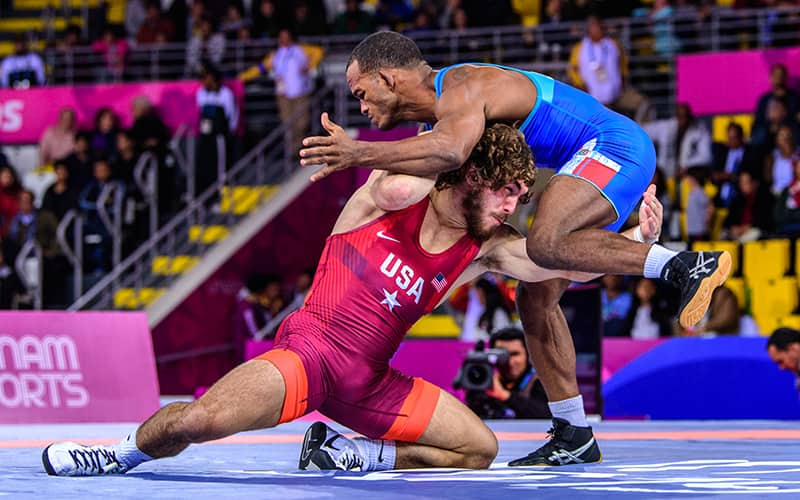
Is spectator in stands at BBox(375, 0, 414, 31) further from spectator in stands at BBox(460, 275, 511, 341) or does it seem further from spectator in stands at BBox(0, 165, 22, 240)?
spectator in stands at BBox(460, 275, 511, 341)

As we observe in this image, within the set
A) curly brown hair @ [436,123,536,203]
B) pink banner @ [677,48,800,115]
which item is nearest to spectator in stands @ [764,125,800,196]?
pink banner @ [677,48,800,115]

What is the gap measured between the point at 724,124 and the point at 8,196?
7465 millimetres

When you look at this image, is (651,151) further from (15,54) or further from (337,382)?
(15,54)

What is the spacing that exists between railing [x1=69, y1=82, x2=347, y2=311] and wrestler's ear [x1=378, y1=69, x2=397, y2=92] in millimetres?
7930

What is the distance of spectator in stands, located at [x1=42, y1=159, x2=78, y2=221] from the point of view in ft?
43.9

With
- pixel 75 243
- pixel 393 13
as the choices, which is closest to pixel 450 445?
pixel 75 243

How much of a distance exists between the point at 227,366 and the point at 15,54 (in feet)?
16.6

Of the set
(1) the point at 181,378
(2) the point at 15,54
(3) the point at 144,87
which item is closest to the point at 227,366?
(1) the point at 181,378

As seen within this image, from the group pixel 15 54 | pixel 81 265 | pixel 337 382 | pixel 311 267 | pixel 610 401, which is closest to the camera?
pixel 337 382

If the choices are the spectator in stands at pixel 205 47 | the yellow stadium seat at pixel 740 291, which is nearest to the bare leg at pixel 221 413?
the yellow stadium seat at pixel 740 291

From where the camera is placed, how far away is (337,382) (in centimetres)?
443

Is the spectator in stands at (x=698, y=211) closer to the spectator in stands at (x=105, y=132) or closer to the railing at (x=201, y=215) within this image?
the railing at (x=201, y=215)

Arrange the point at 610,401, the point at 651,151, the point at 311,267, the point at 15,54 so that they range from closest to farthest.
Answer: the point at 651,151 → the point at 610,401 → the point at 311,267 → the point at 15,54

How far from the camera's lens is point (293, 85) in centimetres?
1412
